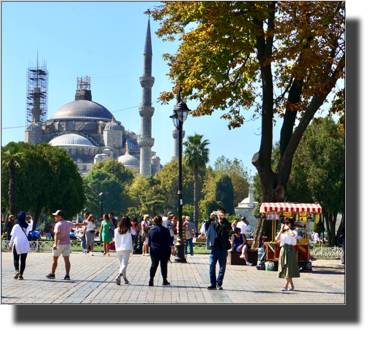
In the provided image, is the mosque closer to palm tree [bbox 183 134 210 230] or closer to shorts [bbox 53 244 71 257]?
palm tree [bbox 183 134 210 230]

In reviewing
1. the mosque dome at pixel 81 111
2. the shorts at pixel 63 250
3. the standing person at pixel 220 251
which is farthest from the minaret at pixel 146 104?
the standing person at pixel 220 251

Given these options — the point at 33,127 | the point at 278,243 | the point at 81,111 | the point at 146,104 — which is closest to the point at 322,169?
the point at 278,243

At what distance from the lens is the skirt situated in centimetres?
1046

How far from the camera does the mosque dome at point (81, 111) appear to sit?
457 feet

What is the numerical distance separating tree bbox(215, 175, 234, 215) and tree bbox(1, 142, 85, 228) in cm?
3547

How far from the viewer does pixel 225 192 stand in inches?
3093

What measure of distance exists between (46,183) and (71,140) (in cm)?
8775

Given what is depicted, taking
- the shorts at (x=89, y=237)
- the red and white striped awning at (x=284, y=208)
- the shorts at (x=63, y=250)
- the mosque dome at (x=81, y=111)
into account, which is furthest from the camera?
the mosque dome at (x=81, y=111)

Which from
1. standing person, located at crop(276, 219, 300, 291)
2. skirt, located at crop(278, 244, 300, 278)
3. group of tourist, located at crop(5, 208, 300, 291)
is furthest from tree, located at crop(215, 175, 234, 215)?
skirt, located at crop(278, 244, 300, 278)

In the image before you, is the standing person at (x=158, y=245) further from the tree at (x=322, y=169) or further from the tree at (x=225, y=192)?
the tree at (x=225, y=192)

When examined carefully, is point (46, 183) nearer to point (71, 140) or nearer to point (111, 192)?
point (111, 192)

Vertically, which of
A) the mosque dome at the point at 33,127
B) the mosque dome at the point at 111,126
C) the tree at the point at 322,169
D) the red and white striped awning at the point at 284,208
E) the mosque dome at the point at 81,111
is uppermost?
the mosque dome at the point at 81,111

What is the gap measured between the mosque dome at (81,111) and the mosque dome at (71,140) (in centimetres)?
939
